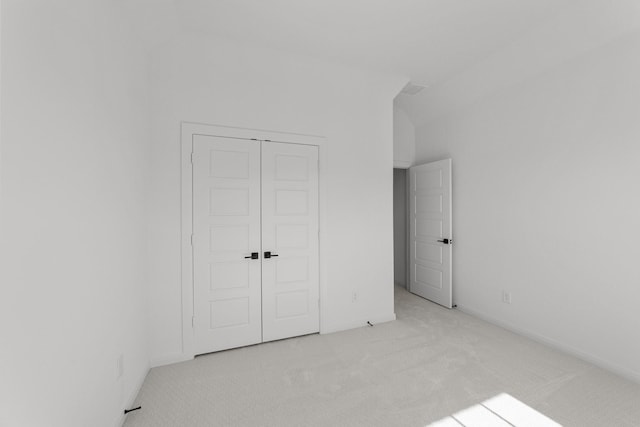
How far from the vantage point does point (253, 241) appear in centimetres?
288

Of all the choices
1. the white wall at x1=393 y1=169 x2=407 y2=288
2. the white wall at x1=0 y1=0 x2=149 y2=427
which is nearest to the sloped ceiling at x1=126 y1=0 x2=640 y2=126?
the white wall at x1=0 y1=0 x2=149 y2=427

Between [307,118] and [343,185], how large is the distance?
34.3 inches

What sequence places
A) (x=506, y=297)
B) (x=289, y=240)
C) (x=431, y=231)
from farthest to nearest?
(x=431, y=231), (x=506, y=297), (x=289, y=240)

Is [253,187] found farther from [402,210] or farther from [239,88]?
[402,210]

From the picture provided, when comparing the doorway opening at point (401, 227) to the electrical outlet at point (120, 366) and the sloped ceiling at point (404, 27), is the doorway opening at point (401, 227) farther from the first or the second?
the electrical outlet at point (120, 366)

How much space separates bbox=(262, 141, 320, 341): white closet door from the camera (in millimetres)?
2945

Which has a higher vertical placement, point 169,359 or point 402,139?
point 402,139

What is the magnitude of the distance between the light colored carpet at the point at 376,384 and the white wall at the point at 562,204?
37 cm

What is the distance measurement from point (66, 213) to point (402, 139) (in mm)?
4380

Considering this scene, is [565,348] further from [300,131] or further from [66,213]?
[66,213]

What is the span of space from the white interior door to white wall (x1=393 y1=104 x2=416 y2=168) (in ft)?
0.77

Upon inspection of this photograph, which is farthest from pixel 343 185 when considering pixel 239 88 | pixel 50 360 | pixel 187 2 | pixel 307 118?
pixel 50 360

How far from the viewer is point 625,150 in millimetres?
2312

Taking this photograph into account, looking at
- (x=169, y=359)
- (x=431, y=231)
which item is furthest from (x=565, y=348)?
(x=169, y=359)
